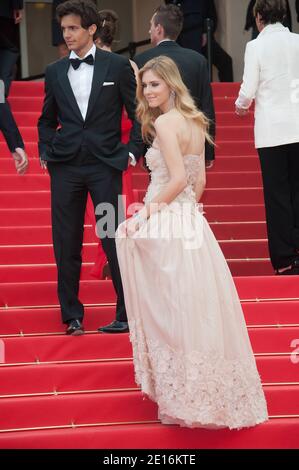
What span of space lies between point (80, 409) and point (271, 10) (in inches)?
120

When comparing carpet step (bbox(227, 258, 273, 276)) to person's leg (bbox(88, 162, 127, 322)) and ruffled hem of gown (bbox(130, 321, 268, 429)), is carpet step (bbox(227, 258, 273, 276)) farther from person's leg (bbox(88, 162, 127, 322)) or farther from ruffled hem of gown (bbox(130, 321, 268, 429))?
ruffled hem of gown (bbox(130, 321, 268, 429))

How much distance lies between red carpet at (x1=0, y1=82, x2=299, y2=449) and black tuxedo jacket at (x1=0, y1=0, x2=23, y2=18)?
1.55 meters

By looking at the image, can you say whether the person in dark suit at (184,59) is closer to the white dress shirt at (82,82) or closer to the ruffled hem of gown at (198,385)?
the white dress shirt at (82,82)

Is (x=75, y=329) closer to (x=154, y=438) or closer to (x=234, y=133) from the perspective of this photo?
(x=154, y=438)

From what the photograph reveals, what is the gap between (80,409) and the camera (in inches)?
223

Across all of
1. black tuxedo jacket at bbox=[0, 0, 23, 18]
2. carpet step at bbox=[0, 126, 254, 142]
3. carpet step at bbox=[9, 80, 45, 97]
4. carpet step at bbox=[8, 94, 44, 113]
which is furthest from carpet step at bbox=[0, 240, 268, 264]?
carpet step at bbox=[9, 80, 45, 97]

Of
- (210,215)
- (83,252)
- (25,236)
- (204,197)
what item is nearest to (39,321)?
(83,252)

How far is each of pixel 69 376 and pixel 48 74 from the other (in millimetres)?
1693

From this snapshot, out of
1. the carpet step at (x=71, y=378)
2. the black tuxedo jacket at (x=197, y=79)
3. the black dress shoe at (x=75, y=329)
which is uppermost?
the black tuxedo jacket at (x=197, y=79)

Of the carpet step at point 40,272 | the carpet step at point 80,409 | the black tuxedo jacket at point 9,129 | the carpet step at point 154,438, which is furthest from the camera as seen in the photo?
the carpet step at point 40,272

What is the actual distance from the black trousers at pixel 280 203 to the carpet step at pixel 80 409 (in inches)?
65.8

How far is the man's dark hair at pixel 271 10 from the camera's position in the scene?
7293 mm

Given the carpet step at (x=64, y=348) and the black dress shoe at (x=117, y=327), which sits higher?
the black dress shoe at (x=117, y=327)

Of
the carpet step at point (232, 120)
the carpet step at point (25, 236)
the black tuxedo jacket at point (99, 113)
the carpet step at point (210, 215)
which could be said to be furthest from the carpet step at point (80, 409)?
the carpet step at point (232, 120)
